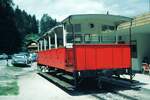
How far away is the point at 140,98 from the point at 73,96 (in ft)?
9.18

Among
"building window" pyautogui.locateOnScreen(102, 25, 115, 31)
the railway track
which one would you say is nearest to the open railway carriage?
"building window" pyautogui.locateOnScreen(102, 25, 115, 31)

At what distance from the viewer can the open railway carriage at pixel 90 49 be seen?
549 inches

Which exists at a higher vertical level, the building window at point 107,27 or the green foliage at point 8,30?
the green foliage at point 8,30

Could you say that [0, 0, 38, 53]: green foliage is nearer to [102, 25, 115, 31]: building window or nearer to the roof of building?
[102, 25, 115, 31]: building window

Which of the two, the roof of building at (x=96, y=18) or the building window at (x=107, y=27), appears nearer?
the roof of building at (x=96, y=18)

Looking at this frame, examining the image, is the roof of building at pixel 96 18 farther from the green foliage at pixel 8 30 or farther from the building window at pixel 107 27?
the green foliage at pixel 8 30

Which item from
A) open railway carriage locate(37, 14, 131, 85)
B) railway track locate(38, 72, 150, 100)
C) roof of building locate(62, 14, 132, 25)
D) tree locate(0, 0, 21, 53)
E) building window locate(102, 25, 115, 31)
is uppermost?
tree locate(0, 0, 21, 53)

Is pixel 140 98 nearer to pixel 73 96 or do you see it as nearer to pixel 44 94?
pixel 73 96

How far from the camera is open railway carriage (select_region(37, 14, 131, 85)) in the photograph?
13953mm

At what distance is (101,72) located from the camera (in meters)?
14.3

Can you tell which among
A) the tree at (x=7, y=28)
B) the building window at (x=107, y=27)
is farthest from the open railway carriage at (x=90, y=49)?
the tree at (x=7, y=28)

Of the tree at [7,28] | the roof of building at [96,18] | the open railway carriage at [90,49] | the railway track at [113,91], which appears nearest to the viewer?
Result: the railway track at [113,91]

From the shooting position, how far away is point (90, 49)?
14.1 m

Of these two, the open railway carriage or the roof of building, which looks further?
the roof of building
